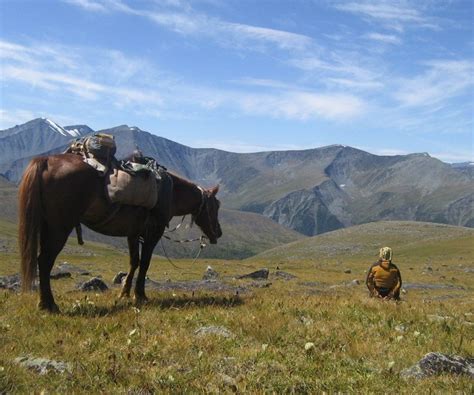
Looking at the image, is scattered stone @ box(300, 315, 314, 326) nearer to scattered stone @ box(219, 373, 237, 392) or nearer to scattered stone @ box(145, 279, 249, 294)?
scattered stone @ box(219, 373, 237, 392)

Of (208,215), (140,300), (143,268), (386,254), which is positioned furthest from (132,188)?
(386,254)

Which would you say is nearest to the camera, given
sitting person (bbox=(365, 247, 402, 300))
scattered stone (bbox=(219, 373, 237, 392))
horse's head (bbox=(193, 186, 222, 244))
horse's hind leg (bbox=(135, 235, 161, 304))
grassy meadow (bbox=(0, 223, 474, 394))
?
scattered stone (bbox=(219, 373, 237, 392))

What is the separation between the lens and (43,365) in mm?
7004

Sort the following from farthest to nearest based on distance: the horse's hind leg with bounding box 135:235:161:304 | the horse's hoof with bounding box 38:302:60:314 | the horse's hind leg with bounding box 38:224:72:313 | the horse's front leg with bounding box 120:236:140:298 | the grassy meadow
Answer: the horse's front leg with bounding box 120:236:140:298 < the horse's hind leg with bounding box 135:235:161:304 < the horse's hind leg with bounding box 38:224:72:313 < the horse's hoof with bounding box 38:302:60:314 < the grassy meadow

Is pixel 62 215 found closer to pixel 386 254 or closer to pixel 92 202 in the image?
pixel 92 202

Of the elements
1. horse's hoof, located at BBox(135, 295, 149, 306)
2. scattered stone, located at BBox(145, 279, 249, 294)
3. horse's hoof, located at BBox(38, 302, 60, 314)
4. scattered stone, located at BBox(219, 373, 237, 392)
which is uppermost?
scattered stone, located at BBox(219, 373, 237, 392)

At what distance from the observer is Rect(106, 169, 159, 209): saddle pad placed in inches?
508

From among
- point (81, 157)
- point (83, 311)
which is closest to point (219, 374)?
point (83, 311)

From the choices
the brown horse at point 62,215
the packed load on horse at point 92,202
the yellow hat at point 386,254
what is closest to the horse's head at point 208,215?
the packed load on horse at point 92,202

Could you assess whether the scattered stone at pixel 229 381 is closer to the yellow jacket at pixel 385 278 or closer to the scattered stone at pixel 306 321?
the scattered stone at pixel 306 321

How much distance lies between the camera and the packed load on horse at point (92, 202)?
38.1 feet

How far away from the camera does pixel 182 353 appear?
814cm

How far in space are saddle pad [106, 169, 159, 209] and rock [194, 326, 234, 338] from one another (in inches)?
183

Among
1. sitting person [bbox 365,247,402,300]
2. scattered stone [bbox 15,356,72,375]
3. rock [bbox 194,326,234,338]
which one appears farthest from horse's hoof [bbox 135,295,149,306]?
sitting person [bbox 365,247,402,300]
